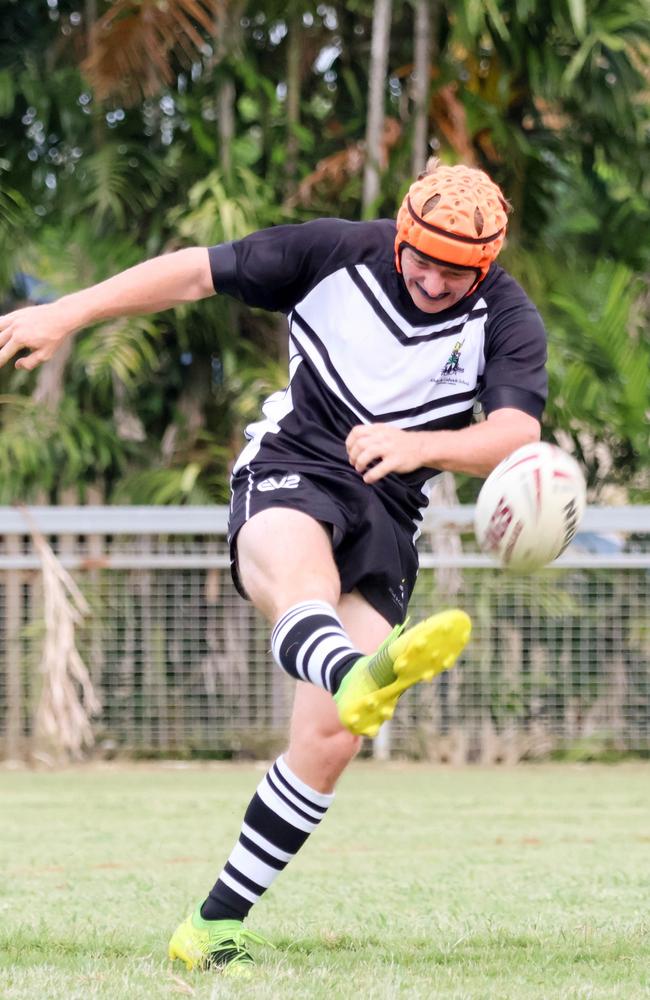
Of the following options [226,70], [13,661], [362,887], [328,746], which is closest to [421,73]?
[226,70]

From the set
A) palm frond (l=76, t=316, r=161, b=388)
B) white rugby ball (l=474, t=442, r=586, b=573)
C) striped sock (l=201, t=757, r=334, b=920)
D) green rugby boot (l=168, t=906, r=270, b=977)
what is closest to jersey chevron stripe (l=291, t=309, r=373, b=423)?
white rugby ball (l=474, t=442, r=586, b=573)

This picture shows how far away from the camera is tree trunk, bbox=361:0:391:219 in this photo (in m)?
11.0

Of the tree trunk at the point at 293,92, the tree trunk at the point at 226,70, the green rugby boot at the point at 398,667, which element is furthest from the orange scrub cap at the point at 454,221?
the tree trunk at the point at 293,92

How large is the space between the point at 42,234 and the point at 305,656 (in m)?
8.77

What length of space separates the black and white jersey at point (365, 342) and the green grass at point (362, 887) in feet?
4.16

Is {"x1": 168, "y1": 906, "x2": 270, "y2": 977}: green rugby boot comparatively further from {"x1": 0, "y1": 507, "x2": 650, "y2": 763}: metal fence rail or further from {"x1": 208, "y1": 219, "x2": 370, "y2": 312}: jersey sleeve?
{"x1": 0, "y1": 507, "x2": 650, "y2": 763}: metal fence rail

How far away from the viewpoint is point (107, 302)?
4066 millimetres

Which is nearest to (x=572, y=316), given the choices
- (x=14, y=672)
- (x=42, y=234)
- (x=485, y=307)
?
(x=42, y=234)

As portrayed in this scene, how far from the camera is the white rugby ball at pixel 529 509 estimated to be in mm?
3682

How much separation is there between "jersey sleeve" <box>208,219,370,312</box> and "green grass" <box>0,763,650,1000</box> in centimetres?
181

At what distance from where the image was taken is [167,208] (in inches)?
479

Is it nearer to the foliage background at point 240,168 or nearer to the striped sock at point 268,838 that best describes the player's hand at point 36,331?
the striped sock at point 268,838

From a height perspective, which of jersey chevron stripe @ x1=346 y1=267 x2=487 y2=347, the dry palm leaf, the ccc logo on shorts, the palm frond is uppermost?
jersey chevron stripe @ x1=346 y1=267 x2=487 y2=347

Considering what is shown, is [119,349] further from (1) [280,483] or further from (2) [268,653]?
(1) [280,483]
